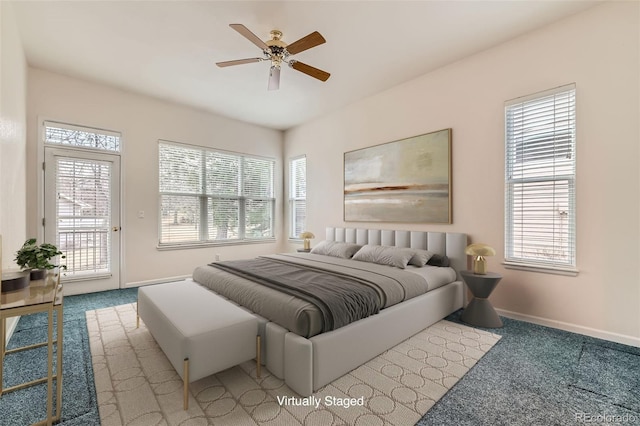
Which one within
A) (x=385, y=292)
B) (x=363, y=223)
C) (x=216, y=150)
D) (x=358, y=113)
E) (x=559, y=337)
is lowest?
(x=559, y=337)

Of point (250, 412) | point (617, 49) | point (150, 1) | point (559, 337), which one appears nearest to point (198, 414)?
point (250, 412)

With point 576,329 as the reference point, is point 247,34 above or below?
above

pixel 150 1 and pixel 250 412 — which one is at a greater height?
pixel 150 1

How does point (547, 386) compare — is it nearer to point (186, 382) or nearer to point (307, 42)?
point (186, 382)

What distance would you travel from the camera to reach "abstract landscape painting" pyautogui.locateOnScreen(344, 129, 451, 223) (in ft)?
12.1

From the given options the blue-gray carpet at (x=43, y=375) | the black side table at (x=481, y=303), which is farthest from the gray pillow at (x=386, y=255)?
the blue-gray carpet at (x=43, y=375)

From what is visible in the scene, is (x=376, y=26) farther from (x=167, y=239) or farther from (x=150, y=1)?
(x=167, y=239)

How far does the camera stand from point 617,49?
99.7 inches

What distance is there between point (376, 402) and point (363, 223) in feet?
10.3

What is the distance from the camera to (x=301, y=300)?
2.07 metres

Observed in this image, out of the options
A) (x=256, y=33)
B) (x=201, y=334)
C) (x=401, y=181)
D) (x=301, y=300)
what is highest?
(x=256, y=33)

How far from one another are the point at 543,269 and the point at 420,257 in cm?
122

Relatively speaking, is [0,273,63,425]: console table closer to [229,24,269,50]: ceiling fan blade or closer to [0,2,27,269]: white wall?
[0,2,27,269]: white wall

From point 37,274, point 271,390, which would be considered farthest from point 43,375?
point 271,390
